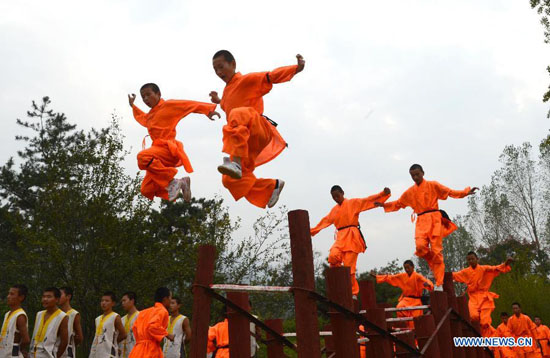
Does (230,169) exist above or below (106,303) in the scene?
above

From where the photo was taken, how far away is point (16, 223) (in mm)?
17094

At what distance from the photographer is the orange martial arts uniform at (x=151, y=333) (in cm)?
748

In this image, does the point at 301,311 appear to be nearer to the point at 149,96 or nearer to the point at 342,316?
the point at 342,316

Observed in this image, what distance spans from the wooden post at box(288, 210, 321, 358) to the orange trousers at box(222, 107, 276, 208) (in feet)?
3.84

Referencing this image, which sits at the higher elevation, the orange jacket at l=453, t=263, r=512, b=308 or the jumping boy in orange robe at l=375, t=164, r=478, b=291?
the jumping boy in orange robe at l=375, t=164, r=478, b=291

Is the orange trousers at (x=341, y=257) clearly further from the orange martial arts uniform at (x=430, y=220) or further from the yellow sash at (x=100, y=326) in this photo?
the yellow sash at (x=100, y=326)

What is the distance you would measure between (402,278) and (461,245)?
111 feet

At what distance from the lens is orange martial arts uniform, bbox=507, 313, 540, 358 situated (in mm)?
14656

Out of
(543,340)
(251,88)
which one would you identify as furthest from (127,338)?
(543,340)

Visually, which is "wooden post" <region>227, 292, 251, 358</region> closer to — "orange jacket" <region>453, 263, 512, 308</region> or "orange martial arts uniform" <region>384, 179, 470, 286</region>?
"orange martial arts uniform" <region>384, 179, 470, 286</region>

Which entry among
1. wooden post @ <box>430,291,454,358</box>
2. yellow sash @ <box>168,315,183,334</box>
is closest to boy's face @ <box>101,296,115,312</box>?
yellow sash @ <box>168,315,183,334</box>

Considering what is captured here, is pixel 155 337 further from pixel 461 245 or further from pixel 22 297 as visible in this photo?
pixel 461 245

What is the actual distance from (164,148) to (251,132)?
4.69 feet

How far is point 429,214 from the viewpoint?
9.77 meters
